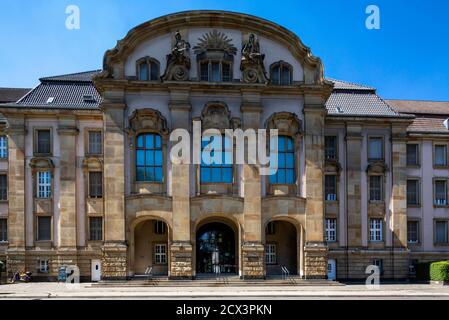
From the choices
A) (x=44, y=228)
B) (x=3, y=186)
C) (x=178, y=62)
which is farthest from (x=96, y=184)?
(x=178, y=62)

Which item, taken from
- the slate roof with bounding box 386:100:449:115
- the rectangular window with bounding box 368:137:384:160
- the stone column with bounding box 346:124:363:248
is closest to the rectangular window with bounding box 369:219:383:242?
the stone column with bounding box 346:124:363:248

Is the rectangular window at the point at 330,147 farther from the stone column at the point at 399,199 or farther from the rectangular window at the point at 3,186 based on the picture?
the rectangular window at the point at 3,186

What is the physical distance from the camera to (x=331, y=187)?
38.0 m

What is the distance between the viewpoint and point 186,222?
31.5 meters

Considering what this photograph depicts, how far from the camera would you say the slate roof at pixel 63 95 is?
36.9m

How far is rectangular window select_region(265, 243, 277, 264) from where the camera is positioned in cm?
3528

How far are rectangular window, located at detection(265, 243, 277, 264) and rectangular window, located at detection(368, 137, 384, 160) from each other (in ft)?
36.2

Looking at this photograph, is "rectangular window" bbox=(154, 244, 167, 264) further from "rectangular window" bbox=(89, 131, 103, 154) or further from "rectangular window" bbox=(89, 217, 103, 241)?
"rectangular window" bbox=(89, 131, 103, 154)

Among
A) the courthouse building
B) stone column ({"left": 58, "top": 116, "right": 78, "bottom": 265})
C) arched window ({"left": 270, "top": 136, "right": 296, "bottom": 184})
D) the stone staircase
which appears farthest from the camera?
stone column ({"left": 58, "top": 116, "right": 78, "bottom": 265})

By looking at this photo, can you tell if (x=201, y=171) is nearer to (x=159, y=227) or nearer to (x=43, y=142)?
(x=159, y=227)

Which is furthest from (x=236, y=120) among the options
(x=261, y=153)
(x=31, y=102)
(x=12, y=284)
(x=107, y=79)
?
(x=12, y=284)

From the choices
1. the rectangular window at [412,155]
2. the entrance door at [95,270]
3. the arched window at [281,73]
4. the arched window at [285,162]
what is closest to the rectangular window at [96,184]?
the entrance door at [95,270]

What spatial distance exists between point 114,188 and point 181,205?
449cm

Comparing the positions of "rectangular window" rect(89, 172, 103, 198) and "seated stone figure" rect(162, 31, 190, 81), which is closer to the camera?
"seated stone figure" rect(162, 31, 190, 81)
